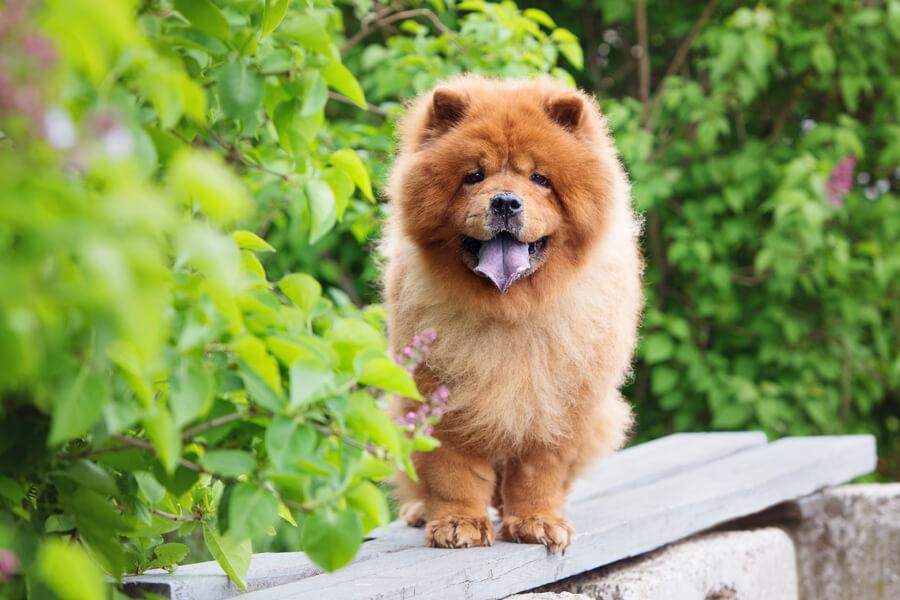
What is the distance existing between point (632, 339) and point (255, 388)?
64.0 inches

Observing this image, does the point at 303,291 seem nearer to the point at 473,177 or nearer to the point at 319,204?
the point at 319,204

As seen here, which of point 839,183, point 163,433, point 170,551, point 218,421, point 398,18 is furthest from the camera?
point 839,183

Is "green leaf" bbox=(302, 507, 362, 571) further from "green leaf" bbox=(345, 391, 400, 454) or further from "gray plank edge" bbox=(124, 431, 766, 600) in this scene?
"gray plank edge" bbox=(124, 431, 766, 600)

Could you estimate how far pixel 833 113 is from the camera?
5445mm

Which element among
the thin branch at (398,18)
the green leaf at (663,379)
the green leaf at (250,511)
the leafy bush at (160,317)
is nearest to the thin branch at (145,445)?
the leafy bush at (160,317)

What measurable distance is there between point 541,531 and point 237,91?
55.7 inches

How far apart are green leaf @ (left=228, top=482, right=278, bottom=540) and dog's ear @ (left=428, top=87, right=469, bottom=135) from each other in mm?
1358

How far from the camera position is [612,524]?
2611mm

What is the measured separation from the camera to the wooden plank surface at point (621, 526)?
2.04 meters

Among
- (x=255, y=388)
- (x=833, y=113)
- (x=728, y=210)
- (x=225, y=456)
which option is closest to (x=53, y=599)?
(x=225, y=456)

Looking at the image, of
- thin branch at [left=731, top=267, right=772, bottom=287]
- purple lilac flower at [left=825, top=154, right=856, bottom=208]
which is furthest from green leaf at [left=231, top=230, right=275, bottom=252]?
thin branch at [left=731, top=267, right=772, bottom=287]

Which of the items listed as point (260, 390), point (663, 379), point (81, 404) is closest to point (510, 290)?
point (260, 390)

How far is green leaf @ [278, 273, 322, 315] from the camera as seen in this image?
5.07 feet

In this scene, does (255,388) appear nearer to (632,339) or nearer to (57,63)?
(57,63)
